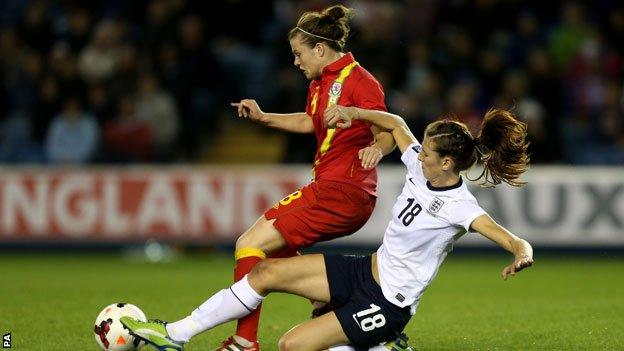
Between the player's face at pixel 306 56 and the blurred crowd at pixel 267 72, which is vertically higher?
the player's face at pixel 306 56

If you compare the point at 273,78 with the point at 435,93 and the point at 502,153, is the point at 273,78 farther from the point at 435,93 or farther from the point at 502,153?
the point at 502,153

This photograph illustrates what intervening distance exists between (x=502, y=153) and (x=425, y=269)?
0.80 m

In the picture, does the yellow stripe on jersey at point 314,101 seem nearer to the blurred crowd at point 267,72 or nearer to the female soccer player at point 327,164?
the female soccer player at point 327,164

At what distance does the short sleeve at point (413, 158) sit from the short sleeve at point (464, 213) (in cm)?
38

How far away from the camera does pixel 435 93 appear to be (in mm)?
14867

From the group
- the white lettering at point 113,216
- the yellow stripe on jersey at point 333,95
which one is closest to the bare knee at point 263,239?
the yellow stripe on jersey at point 333,95

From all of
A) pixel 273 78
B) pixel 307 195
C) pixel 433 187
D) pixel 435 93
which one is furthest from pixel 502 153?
pixel 273 78

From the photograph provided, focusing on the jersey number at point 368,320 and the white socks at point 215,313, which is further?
the white socks at point 215,313

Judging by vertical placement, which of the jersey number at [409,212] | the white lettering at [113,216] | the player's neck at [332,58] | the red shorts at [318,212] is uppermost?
the player's neck at [332,58]

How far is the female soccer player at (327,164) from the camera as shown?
22.8ft

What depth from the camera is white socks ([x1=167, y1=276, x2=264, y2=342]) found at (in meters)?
6.50

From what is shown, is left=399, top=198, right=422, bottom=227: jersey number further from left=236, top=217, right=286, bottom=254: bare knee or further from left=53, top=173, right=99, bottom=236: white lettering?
left=53, top=173, right=99, bottom=236: white lettering

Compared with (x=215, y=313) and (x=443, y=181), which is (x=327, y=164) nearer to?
(x=443, y=181)

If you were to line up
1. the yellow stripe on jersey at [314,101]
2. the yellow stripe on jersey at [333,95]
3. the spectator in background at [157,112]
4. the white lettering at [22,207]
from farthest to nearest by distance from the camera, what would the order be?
the spectator in background at [157,112] < the white lettering at [22,207] < the yellow stripe on jersey at [314,101] < the yellow stripe on jersey at [333,95]
